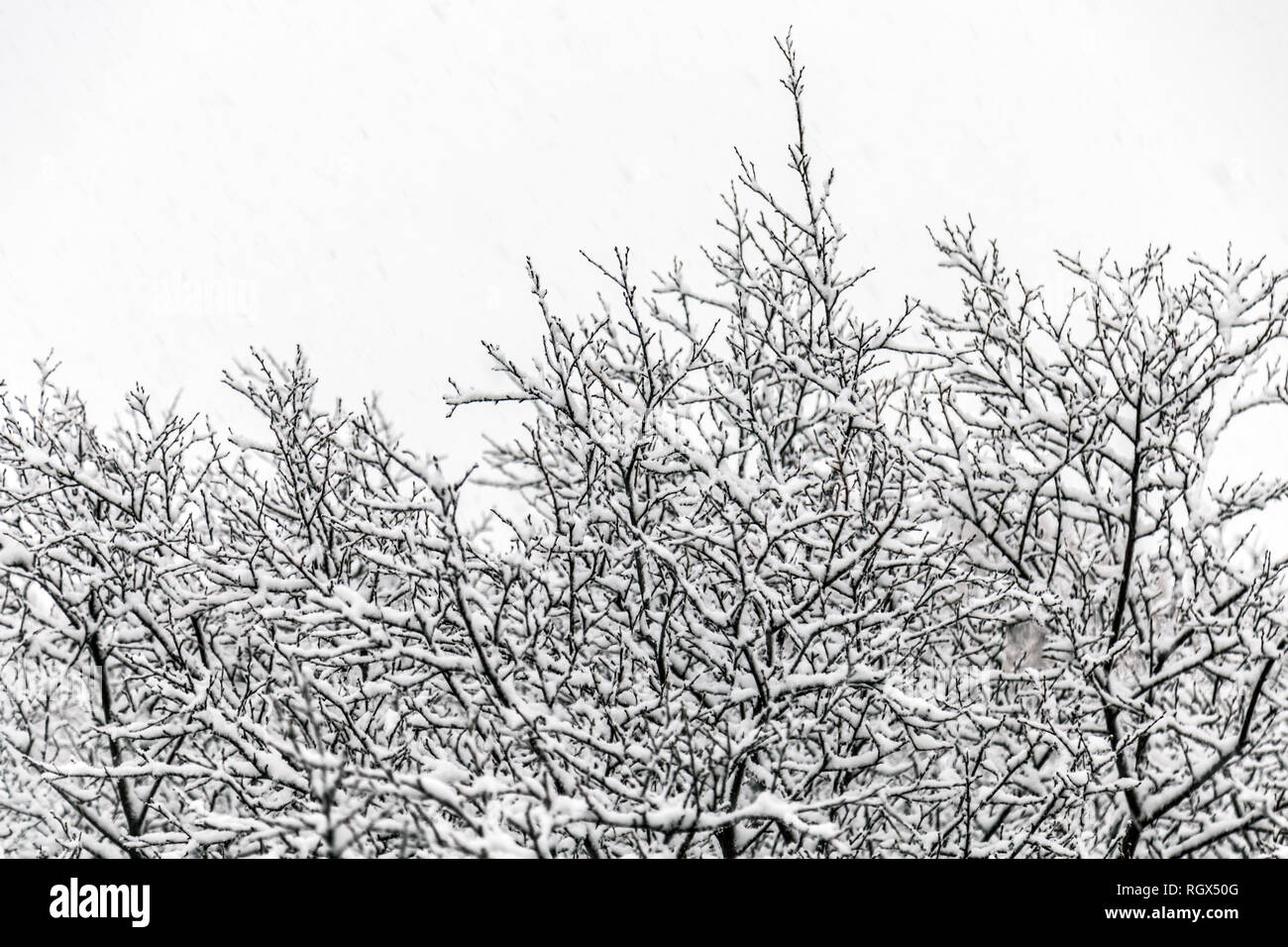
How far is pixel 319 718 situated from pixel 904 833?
107 inches

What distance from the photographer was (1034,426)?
5078 millimetres

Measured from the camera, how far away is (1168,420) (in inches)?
199

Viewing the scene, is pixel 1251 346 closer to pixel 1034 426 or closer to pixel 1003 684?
pixel 1034 426

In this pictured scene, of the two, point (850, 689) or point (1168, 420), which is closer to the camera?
point (850, 689)

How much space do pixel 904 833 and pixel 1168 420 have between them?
247 centimetres
